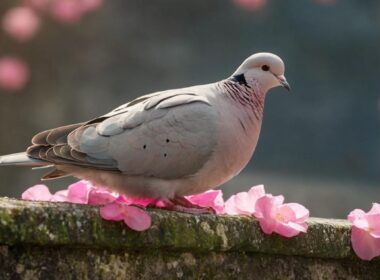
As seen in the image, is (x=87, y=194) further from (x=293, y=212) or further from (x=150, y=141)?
(x=293, y=212)

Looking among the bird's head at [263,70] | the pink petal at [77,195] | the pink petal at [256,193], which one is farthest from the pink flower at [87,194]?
the bird's head at [263,70]

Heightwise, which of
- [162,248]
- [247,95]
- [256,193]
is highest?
[247,95]

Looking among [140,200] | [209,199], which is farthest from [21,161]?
[209,199]

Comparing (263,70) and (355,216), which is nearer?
(355,216)

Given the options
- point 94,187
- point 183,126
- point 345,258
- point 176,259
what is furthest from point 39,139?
point 345,258

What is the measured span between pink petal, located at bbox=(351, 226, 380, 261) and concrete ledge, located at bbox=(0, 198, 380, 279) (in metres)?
0.02

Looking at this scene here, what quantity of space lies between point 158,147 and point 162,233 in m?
0.34

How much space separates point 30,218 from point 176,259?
0.26m

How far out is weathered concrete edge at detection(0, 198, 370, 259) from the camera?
1051mm

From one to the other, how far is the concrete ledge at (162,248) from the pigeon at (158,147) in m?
0.23

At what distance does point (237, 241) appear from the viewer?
4.16 feet

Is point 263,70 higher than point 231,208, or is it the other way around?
point 263,70

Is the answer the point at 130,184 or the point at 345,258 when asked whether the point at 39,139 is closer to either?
the point at 130,184

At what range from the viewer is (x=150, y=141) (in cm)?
150
